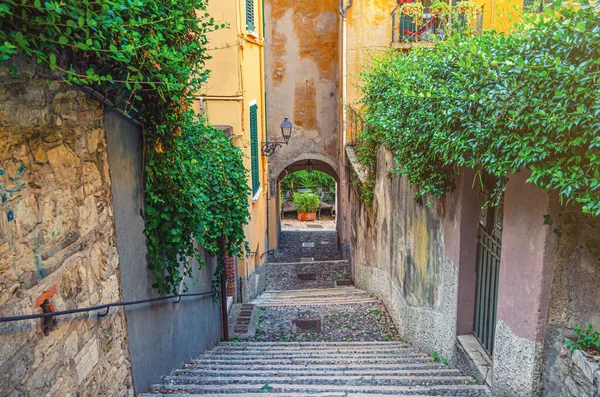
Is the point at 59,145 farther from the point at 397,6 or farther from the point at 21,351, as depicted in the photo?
the point at 397,6

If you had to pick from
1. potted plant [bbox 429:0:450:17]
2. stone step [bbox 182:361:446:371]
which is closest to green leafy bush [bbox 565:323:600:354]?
stone step [bbox 182:361:446:371]

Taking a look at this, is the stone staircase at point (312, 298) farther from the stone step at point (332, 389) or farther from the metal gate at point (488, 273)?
the stone step at point (332, 389)

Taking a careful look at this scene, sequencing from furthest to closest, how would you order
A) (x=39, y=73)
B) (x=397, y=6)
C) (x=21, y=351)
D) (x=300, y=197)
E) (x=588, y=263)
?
(x=300, y=197)
(x=397, y=6)
(x=588, y=263)
(x=39, y=73)
(x=21, y=351)

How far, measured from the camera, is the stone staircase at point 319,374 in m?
4.68

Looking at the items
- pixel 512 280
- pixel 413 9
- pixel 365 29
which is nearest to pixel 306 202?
pixel 365 29

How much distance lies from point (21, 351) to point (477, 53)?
3.37 m

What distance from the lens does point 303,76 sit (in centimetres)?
1728

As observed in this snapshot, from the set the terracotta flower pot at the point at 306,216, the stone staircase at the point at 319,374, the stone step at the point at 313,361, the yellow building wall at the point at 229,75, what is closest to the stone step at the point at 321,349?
the stone staircase at the point at 319,374

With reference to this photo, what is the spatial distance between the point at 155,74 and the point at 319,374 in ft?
11.3

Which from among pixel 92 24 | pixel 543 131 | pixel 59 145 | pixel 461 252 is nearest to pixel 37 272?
pixel 59 145

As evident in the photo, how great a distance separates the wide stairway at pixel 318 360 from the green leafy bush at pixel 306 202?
37.7 ft

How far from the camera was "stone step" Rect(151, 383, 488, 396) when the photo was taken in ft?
15.1

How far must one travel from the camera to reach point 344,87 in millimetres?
14656

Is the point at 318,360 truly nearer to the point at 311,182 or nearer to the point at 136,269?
the point at 136,269
